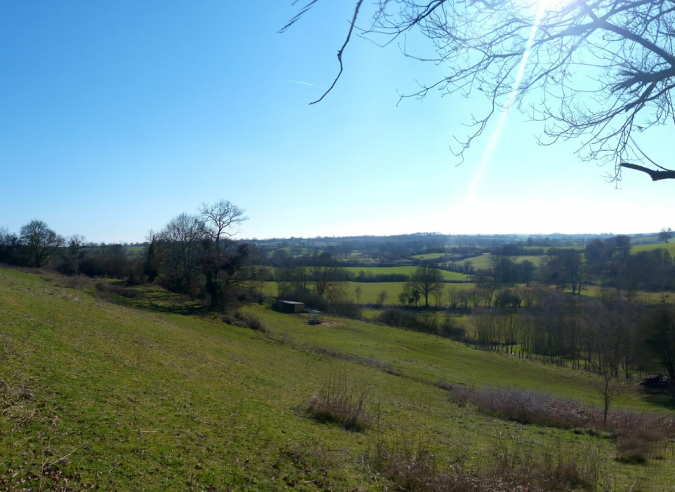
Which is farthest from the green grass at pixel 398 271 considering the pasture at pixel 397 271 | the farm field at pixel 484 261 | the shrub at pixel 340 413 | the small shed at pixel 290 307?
the shrub at pixel 340 413

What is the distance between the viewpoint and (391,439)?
9070 mm

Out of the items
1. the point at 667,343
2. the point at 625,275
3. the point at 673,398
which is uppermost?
the point at 625,275

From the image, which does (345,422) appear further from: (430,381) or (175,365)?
(430,381)

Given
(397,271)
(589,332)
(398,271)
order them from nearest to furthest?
(589,332) < (398,271) < (397,271)

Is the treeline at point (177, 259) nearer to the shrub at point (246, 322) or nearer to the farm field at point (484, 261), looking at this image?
the shrub at point (246, 322)

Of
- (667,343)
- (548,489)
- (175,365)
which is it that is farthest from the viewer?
(667,343)

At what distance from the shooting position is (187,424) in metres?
7.50

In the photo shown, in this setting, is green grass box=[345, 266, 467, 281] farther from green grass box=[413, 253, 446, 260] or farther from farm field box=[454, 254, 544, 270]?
green grass box=[413, 253, 446, 260]

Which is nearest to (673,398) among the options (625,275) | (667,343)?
(667,343)

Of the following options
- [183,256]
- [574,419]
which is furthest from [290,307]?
[574,419]

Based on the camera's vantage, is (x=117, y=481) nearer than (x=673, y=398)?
Yes

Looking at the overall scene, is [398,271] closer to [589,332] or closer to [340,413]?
[589,332]

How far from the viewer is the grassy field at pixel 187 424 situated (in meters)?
5.37

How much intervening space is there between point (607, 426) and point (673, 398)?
20.0m
